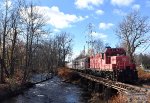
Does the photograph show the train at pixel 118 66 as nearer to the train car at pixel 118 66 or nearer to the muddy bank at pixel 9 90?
the train car at pixel 118 66

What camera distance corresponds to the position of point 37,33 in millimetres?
55781

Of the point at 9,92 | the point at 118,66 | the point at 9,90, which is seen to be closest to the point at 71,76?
the point at 118,66

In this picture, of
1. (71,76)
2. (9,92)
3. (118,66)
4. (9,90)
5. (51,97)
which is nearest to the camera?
(9,92)

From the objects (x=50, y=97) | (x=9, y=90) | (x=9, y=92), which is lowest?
(x=50, y=97)

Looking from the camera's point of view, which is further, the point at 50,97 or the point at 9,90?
the point at 50,97

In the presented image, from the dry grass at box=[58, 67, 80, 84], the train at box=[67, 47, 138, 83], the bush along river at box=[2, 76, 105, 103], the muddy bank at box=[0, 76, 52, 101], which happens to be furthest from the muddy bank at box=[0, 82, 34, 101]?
the dry grass at box=[58, 67, 80, 84]

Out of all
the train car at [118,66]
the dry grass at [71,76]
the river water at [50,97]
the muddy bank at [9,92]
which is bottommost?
the river water at [50,97]

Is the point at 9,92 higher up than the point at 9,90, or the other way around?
the point at 9,90

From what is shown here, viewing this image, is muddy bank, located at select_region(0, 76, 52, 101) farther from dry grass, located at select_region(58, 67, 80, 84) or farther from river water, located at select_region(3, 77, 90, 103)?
dry grass, located at select_region(58, 67, 80, 84)

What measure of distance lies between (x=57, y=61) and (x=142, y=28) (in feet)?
183

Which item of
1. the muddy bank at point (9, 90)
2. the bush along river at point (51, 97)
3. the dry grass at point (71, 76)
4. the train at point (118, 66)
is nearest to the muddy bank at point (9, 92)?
the muddy bank at point (9, 90)

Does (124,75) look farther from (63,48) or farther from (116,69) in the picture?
(63,48)

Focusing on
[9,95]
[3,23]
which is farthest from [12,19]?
[9,95]

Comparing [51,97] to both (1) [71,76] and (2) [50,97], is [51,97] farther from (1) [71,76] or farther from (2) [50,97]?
(1) [71,76]
